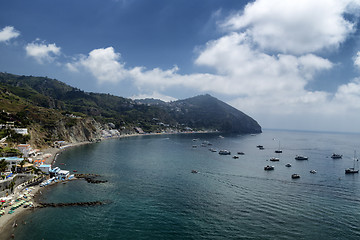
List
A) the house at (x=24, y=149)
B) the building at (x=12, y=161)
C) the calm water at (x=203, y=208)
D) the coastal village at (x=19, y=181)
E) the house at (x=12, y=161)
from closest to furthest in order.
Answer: the calm water at (x=203, y=208) < the coastal village at (x=19, y=181) < the building at (x=12, y=161) < the house at (x=12, y=161) < the house at (x=24, y=149)

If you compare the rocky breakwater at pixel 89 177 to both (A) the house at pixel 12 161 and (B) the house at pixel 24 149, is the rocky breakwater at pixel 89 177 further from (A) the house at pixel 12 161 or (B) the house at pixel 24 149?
(B) the house at pixel 24 149

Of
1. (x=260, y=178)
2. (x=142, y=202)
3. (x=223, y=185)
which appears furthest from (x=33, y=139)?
(x=260, y=178)

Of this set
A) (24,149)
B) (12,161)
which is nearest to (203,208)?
(12,161)

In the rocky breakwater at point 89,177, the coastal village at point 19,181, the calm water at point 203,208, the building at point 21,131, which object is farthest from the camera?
the building at point 21,131

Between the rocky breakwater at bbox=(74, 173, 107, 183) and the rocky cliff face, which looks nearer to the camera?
the rocky breakwater at bbox=(74, 173, 107, 183)

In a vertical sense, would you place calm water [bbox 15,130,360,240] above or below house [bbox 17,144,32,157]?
below

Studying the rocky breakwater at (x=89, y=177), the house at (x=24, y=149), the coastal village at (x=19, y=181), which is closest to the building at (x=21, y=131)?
the coastal village at (x=19, y=181)

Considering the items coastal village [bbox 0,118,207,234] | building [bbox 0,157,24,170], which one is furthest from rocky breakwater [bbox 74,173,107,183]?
building [bbox 0,157,24,170]

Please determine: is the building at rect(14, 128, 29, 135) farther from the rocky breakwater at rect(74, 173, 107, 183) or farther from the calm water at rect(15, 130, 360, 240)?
the rocky breakwater at rect(74, 173, 107, 183)

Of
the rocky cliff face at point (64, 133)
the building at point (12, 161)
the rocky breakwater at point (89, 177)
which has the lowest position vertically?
the rocky breakwater at point (89, 177)

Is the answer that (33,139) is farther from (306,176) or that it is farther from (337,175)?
(337,175)

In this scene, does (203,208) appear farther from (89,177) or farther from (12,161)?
(12,161)
